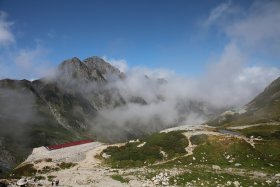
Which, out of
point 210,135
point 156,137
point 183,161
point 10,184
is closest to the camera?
point 10,184

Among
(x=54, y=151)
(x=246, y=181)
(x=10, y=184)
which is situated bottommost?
(x=246, y=181)

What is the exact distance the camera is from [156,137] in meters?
90.1

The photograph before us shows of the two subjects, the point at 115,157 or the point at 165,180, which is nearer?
the point at 165,180

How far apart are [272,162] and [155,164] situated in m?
24.7

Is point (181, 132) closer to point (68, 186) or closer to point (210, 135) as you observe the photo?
point (210, 135)

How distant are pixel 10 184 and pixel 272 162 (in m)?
50.6

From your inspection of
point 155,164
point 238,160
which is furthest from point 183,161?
point 238,160

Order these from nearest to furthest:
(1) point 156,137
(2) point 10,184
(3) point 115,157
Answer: (2) point 10,184
(3) point 115,157
(1) point 156,137

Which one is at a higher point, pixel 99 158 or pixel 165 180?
pixel 99 158

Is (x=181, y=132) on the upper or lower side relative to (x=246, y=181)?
upper

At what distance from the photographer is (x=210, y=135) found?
81812 millimetres

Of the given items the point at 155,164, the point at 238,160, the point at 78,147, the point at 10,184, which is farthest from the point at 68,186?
the point at 78,147

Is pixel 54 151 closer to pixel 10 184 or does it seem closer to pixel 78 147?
pixel 78 147

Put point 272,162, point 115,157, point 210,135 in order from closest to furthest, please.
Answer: point 272,162, point 115,157, point 210,135
